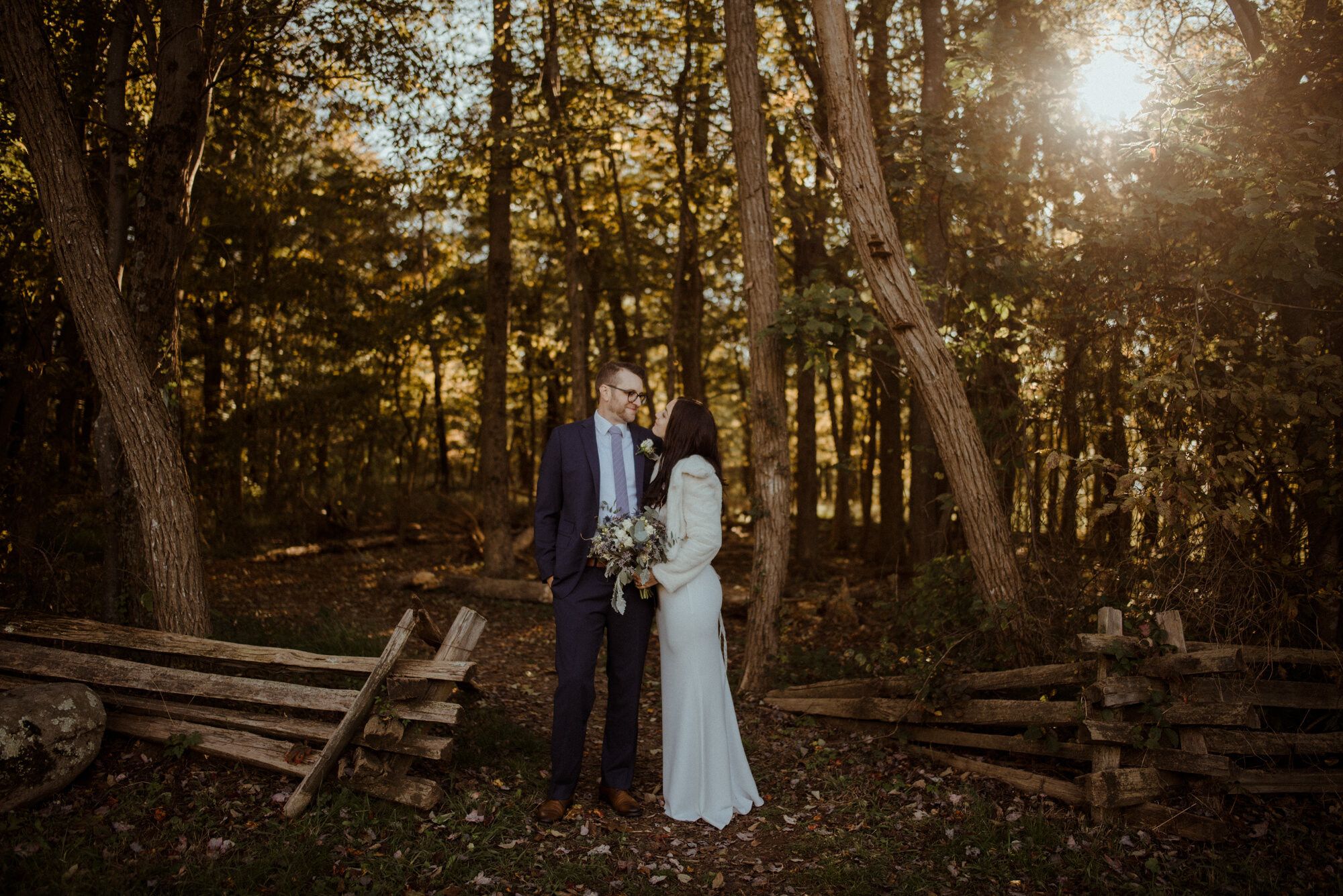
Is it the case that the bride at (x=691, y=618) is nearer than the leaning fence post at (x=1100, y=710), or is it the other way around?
the leaning fence post at (x=1100, y=710)

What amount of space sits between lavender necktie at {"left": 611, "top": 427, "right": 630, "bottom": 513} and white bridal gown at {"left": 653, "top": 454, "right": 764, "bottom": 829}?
0.27 meters

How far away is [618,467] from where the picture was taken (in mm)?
4898

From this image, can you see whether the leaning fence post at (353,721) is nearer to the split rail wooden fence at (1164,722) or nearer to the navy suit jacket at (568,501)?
the navy suit jacket at (568,501)

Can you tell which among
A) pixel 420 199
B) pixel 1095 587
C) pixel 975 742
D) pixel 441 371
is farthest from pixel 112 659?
pixel 441 371

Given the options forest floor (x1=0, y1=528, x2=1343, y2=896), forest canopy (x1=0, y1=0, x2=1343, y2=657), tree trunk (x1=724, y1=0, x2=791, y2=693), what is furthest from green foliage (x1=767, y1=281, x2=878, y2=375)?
forest floor (x1=0, y1=528, x2=1343, y2=896)

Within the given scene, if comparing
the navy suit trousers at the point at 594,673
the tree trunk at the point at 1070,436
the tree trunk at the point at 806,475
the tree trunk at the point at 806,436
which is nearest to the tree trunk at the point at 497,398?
the tree trunk at the point at 806,436

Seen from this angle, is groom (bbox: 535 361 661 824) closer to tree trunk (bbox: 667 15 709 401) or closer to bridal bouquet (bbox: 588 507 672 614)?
bridal bouquet (bbox: 588 507 672 614)

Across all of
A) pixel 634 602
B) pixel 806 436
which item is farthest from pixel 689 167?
pixel 634 602

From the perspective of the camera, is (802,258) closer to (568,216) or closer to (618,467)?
(568,216)

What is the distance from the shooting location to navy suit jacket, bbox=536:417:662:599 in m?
4.69

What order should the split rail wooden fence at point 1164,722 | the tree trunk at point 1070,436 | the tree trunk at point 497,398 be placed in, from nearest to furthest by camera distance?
the split rail wooden fence at point 1164,722 < the tree trunk at point 1070,436 < the tree trunk at point 497,398

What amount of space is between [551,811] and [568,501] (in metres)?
1.77

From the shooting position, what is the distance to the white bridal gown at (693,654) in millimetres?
4770

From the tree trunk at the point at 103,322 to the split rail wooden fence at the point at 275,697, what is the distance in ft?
1.80
